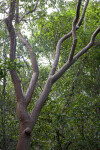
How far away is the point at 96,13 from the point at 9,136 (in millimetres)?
7342

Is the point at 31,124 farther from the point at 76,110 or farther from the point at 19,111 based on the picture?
the point at 76,110

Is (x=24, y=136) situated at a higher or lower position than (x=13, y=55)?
lower

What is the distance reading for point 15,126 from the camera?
16.5 feet

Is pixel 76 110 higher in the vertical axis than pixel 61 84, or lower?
higher

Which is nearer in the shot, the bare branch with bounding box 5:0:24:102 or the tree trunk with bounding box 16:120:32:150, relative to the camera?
the tree trunk with bounding box 16:120:32:150

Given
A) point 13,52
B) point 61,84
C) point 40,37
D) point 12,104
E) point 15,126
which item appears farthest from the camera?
point 40,37

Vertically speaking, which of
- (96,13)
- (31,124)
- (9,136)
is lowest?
(9,136)

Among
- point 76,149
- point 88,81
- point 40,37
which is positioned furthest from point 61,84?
point 40,37

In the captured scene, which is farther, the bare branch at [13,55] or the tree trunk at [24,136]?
the bare branch at [13,55]

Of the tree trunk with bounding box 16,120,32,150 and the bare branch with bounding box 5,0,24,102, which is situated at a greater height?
the bare branch with bounding box 5,0,24,102

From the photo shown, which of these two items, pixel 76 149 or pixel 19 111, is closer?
pixel 19 111

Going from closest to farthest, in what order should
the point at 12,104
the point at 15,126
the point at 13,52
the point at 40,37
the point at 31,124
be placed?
1. the point at 31,124
2. the point at 13,52
3. the point at 15,126
4. the point at 12,104
5. the point at 40,37

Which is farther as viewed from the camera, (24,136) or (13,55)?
(13,55)

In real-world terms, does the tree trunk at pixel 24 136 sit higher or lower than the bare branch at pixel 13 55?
lower
